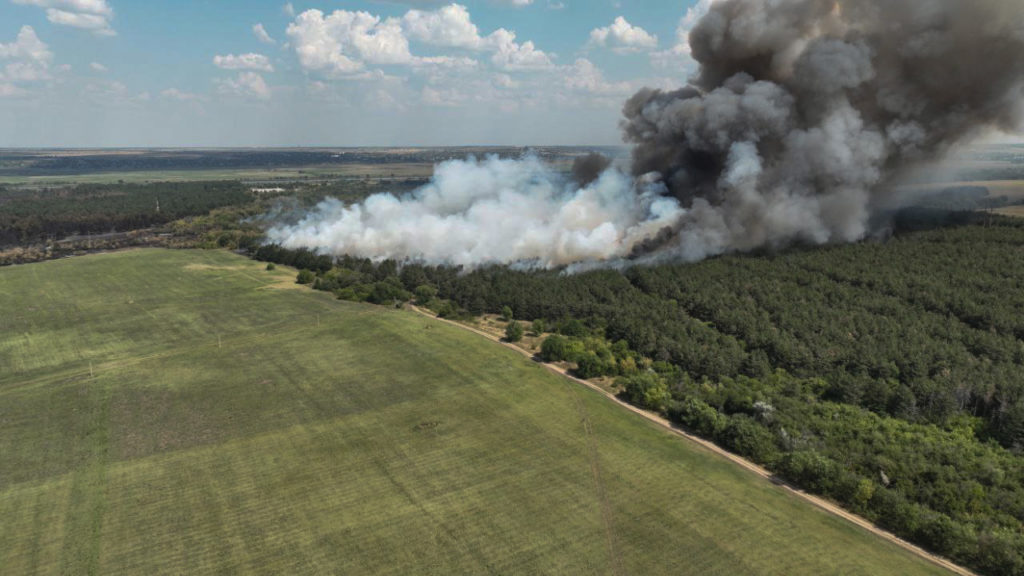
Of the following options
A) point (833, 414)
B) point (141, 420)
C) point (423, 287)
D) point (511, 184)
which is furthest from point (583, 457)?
point (511, 184)

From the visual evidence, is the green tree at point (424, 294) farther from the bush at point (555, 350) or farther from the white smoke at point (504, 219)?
the bush at point (555, 350)

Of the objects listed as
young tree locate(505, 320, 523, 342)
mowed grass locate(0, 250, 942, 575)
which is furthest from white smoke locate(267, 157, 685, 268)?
mowed grass locate(0, 250, 942, 575)

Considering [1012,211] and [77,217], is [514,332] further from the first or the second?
[77,217]

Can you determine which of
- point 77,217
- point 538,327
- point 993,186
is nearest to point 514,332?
point 538,327

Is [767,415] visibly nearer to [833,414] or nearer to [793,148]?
[833,414]

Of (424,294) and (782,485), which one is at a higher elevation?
(424,294)

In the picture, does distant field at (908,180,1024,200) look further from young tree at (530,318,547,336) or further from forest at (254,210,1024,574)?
young tree at (530,318,547,336)

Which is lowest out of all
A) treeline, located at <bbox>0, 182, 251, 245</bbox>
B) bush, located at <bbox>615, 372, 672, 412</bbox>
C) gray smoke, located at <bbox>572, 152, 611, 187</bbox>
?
bush, located at <bbox>615, 372, 672, 412</bbox>
